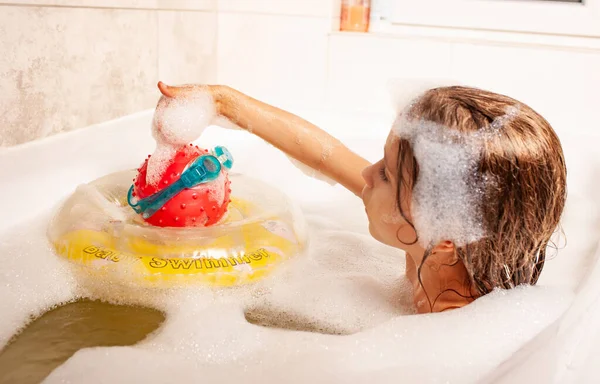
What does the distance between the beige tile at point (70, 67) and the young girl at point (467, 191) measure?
69 centimetres

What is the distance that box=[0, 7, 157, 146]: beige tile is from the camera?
4.06 ft

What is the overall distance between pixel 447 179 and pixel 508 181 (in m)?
0.08

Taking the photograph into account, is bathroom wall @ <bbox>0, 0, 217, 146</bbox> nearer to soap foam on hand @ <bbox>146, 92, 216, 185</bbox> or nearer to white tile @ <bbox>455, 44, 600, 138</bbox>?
soap foam on hand @ <bbox>146, 92, 216, 185</bbox>

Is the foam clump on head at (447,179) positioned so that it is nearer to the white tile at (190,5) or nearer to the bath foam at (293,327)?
the bath foam at (293,327)

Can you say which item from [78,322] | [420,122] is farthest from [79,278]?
[420,122]

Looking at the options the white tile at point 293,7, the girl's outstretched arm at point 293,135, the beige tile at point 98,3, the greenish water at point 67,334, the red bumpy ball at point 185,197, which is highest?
the beige tile at point 98,3

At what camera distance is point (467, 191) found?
0.92 metres

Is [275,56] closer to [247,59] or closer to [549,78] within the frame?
[247,59]

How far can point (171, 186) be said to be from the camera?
43.4 inches

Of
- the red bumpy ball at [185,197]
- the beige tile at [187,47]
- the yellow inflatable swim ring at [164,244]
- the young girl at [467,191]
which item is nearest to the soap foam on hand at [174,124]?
the red bumpy ball at [185,197]

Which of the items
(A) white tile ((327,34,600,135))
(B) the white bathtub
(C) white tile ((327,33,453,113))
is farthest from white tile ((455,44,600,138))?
(B) the white bathtub

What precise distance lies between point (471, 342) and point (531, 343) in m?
0.08

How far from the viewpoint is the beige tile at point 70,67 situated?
1237 millimetres

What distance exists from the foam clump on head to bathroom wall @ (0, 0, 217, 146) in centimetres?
74
